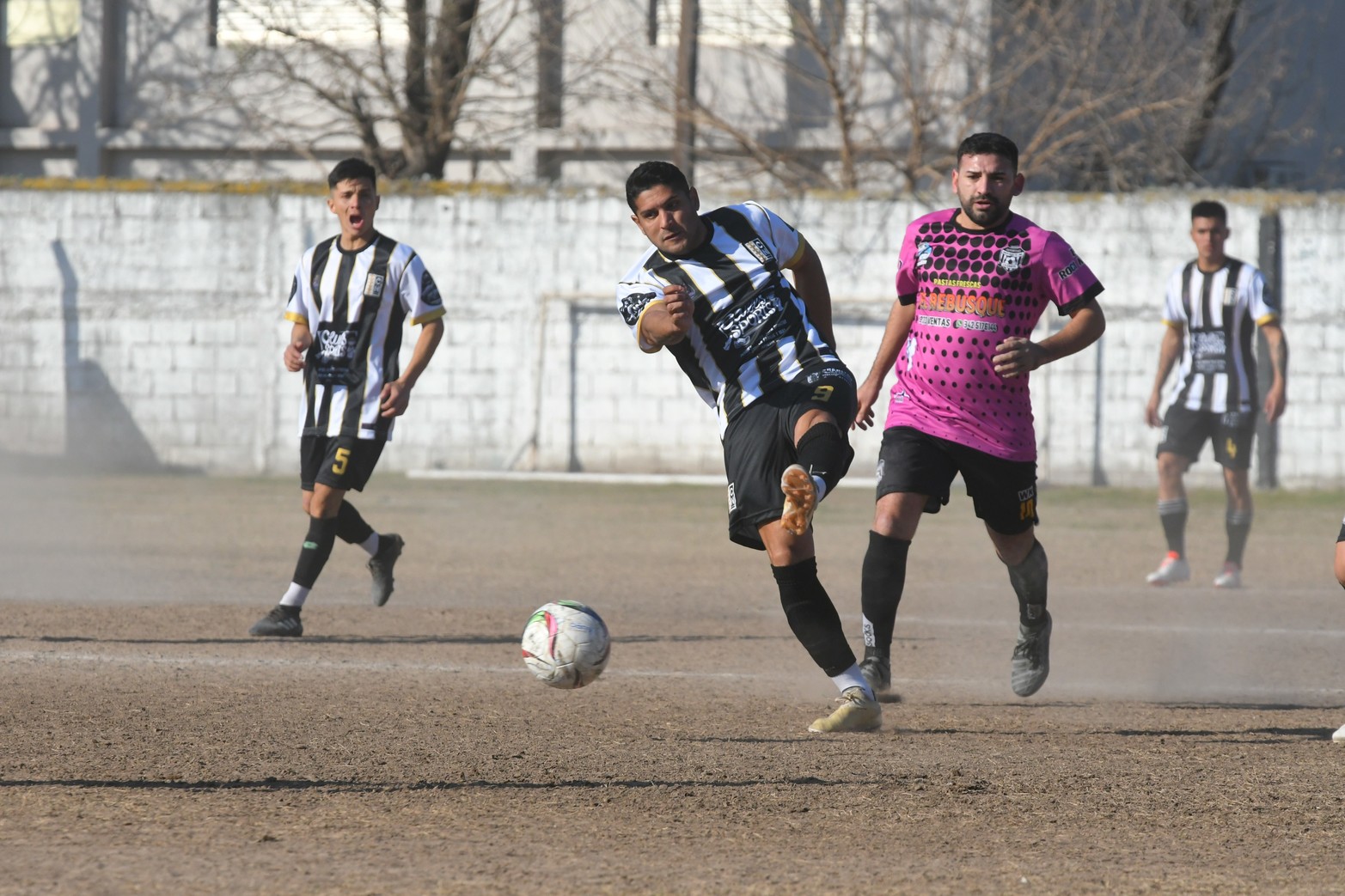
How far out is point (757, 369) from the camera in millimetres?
5676

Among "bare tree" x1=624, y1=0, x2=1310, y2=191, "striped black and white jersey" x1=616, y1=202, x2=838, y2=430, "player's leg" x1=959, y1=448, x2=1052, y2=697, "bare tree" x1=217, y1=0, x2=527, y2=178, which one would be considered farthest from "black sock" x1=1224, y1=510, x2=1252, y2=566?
"bare tree" x1=217, y1=0, x2=527, y2=178

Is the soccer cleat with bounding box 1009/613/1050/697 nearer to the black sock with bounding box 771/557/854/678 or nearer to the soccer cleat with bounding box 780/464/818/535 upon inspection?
the black sock with bounding box 771/557/854/678

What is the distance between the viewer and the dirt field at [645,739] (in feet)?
12.7

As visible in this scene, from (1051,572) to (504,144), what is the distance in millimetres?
14291

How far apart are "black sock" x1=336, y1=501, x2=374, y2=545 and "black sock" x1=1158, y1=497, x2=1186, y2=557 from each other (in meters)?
5.13

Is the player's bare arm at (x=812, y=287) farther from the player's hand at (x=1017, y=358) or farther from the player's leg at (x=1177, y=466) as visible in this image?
the player's leg at (x=1177, y=466)

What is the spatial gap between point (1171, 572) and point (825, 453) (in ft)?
18.7

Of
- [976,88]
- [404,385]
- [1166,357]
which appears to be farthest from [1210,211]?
[976,88]

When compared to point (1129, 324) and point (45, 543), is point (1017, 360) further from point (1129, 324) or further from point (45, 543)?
point (1129, 324)

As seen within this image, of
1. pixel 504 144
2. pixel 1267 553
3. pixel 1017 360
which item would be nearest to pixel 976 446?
pixel 1017 360

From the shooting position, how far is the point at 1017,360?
19.3 feet

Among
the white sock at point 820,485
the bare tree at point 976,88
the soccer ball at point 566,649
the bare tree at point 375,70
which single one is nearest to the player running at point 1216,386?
the white sock at point 820,485

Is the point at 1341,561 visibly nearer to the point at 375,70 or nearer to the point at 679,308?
the point at 679,308

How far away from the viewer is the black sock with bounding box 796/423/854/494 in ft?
17.6
